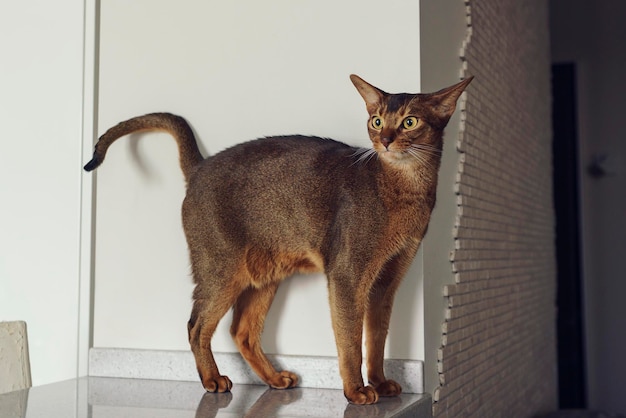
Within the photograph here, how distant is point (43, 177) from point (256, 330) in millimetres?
913

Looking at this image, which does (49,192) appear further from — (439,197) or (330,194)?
(439,197)

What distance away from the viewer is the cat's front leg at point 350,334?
5.95 ft

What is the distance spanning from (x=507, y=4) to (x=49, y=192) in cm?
195

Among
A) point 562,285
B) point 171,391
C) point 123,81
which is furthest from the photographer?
point 562,285

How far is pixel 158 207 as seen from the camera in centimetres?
233

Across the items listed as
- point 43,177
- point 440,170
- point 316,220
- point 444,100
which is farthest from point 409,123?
point 43,177

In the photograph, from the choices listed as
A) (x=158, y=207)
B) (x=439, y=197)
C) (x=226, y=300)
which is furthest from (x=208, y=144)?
(x=439, y=197)

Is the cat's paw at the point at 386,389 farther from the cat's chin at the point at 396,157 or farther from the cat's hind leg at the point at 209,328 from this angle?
the cat's chin at the point at 396,157

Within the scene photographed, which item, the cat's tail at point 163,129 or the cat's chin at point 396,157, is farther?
Answer: the cat's tail at point 163,129

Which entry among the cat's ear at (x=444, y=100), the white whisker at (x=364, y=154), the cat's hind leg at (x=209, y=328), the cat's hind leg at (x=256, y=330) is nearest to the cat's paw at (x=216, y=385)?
the cat's hind leg at (x=209, y=328)

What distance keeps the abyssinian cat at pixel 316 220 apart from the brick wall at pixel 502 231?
0.41 meters

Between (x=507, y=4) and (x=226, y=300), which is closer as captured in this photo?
(x=226, y=300)

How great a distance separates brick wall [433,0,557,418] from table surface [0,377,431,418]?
33 cm

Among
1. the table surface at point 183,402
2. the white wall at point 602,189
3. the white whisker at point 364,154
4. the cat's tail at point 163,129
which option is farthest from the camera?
the white wall at point 602,189
